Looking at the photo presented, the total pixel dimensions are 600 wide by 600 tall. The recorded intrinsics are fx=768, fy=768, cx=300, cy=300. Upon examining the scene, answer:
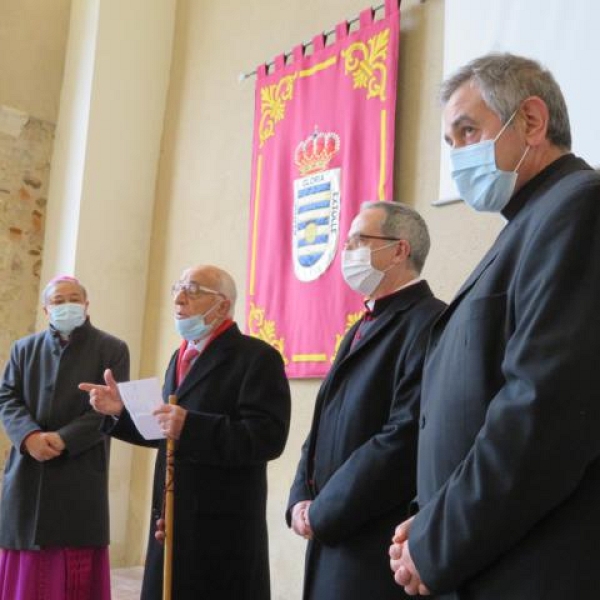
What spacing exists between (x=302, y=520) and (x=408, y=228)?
88cm

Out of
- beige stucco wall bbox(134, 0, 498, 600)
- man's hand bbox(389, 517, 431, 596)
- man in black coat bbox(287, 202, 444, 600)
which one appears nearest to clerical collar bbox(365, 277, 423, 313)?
man in black coat bbox(287, 202, 444, 600)

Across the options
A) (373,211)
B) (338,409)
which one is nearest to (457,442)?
(338,409)

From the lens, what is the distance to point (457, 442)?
130cm

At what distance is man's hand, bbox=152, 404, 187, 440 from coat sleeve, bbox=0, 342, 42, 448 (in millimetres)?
1037

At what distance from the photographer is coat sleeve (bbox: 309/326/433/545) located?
1869 mm

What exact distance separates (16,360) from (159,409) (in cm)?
135

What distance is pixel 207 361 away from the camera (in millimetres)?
2574

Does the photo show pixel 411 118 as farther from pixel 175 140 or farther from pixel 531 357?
pixel 531 357

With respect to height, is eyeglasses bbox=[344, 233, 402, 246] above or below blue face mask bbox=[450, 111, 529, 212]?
above

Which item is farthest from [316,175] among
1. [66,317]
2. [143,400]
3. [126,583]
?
[126,583]

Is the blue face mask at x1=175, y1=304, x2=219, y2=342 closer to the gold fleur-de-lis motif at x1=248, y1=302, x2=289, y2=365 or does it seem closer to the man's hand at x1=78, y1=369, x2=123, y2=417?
the man's hand at x1=78, y1=369, x2=123, y2=417

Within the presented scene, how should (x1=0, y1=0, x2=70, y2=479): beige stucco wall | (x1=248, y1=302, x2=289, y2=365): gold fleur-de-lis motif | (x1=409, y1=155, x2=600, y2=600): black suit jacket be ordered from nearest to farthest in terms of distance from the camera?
1. (x1=409, y1=155, x2=600, y2=600): black suit jacket
2. (x1=248, y1=302, x2=289, y2=365): gold fleur-de-lis motif
3. (x1=0, y1=0, x2=70, y2=479): beige stucco wall

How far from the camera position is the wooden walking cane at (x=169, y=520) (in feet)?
7.55

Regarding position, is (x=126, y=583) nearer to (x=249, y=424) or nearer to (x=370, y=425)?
(x=249, y=424)
